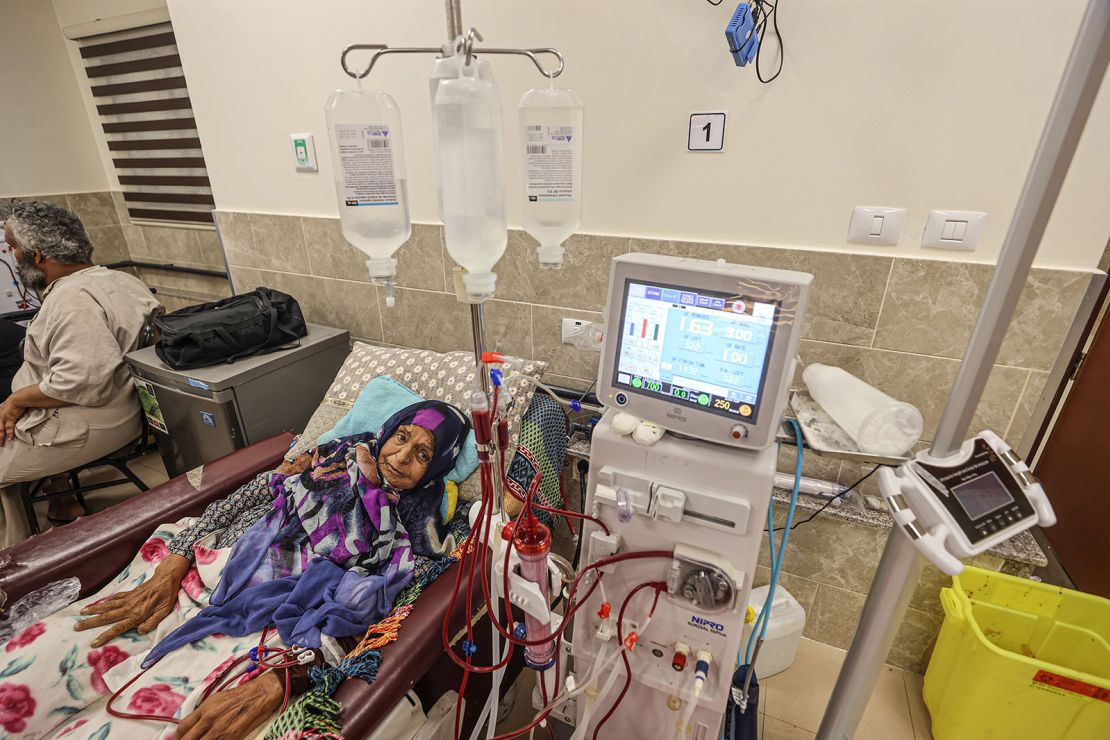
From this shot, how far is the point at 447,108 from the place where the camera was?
2.56 feet

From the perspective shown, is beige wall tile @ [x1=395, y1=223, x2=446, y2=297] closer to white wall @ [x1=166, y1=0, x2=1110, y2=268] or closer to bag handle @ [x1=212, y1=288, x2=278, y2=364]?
white wall @ [x1=166, y1=0, x2=1110, y2=268]

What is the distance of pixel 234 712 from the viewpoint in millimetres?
1003

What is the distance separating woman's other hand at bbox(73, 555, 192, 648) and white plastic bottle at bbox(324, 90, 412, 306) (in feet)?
3.38

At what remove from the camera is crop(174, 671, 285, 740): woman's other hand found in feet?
3.22

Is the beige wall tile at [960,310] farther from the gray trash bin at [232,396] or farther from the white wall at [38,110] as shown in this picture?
the white wall at [38,110]

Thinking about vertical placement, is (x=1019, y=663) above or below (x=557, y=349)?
below

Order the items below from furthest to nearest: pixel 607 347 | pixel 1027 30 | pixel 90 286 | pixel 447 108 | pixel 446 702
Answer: pixel 90 286 < pixel 446 702 < pixel 1027 30 < pixel 607 347 < pixel 447 108

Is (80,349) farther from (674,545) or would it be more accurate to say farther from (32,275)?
(674,545)

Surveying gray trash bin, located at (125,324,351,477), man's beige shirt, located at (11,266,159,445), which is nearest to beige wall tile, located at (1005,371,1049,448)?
gray trash bin, located at (125,324,351,477)

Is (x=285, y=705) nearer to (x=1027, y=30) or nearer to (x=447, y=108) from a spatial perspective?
(x=447, y=108)

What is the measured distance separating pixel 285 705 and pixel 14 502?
6.19ft

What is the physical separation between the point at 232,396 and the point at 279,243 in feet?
2.51

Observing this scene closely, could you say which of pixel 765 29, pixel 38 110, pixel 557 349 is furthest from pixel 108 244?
pixel 765 29

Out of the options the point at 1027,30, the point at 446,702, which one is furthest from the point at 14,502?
the point at 1027,30
